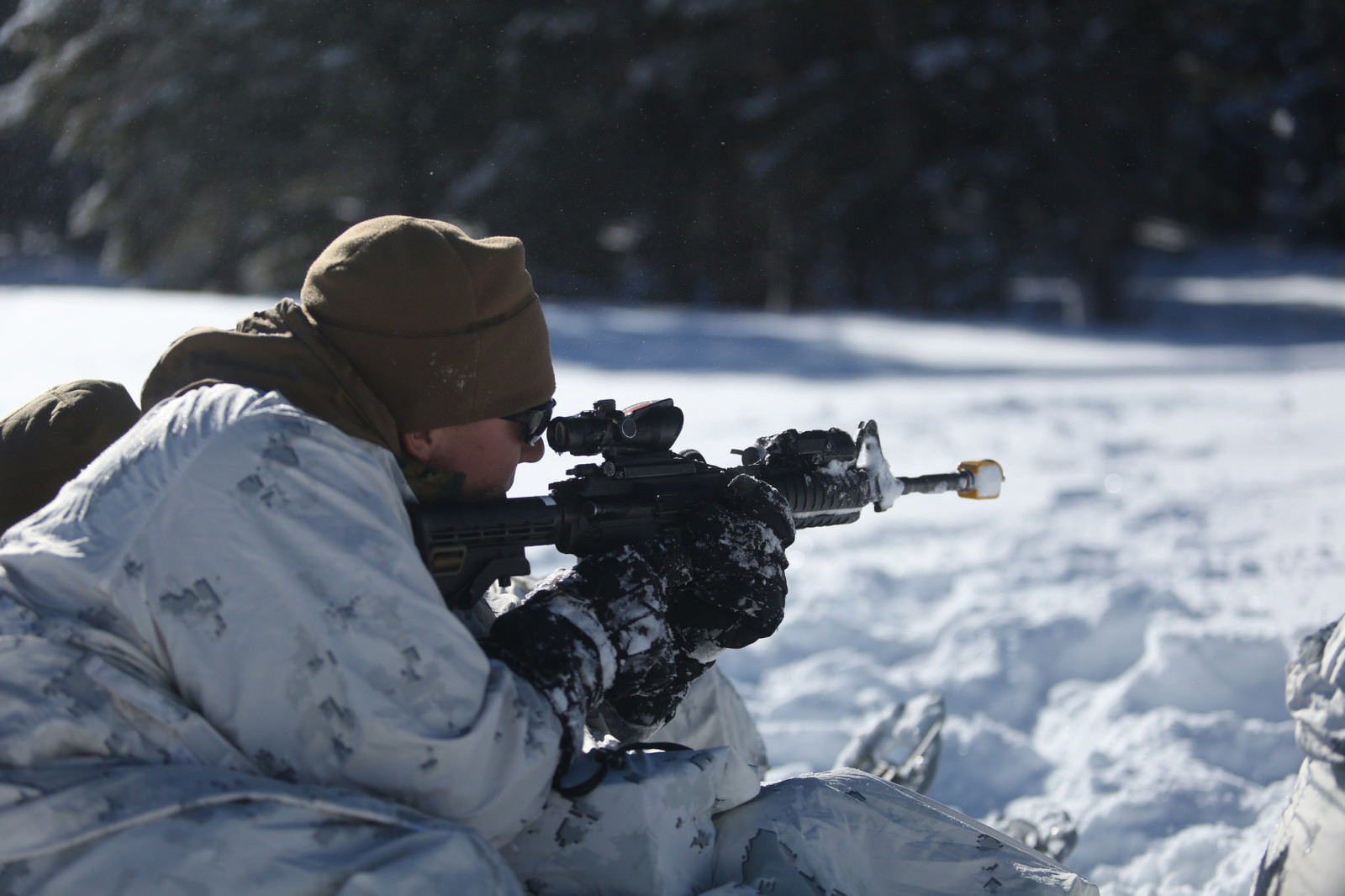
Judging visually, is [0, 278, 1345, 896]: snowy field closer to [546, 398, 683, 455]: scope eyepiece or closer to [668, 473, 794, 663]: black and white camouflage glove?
[668, 473, 794, 663]: black and white camouflage glove

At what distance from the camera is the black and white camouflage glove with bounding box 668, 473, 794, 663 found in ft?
6.15

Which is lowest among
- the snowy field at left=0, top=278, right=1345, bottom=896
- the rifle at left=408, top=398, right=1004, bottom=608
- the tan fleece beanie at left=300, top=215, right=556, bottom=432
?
the snowy field at left=0, top=278, right=1345, bottom=896

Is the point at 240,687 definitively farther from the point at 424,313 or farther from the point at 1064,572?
the point at 1064,572

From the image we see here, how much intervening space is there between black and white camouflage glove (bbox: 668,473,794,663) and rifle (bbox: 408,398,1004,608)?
76mm

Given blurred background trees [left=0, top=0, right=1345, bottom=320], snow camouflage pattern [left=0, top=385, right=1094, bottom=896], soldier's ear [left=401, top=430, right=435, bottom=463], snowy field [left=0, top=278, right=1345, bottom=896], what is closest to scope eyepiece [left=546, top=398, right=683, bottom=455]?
soldier's ear [left=401, top=430, right=435, bottom=463]

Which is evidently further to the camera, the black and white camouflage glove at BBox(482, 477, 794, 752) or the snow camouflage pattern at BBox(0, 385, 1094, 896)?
the black and white camouflage glove at BBox(482, 477, 794, 752)

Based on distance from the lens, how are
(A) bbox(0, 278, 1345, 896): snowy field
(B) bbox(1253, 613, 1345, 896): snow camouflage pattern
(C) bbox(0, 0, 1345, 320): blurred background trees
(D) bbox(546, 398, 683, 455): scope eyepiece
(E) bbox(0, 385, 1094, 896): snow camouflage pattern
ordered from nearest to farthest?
(E) bbox(0, 385, 1094, 896): snow camouflage pattern, (B) bbox(1253, 613, 1345, 896): snow camouflage pattern, (D) bbox(546, 398, 683, 455): scope eyepiece, (A) bbox(0, 278, 1345, 896): snowy field, (C) bbox(0, 0, 1345, 320): blurred background trees

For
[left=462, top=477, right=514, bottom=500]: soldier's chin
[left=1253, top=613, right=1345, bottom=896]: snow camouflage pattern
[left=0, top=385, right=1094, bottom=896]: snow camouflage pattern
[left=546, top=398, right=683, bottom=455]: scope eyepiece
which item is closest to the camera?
[left=0, top=385, right=1094, bottom=896]: snow camouflage pattern

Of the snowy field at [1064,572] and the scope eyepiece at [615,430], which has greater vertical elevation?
the scope eyepiece at [615,430]

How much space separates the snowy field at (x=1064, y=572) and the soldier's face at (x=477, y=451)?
1482 mm

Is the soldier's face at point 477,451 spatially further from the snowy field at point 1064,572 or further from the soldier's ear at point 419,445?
the snowy field at point 1064,572

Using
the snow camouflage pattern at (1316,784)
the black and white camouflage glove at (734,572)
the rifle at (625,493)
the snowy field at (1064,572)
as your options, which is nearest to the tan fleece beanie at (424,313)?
the rifle at (625,493)

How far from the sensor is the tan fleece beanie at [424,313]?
1.53 metres

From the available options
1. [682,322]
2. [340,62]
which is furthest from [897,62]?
[340,62]
